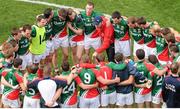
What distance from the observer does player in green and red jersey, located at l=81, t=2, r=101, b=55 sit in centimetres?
1484

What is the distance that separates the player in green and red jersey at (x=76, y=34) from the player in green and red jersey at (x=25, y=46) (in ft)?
4.82

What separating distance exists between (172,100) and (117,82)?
4.67ft

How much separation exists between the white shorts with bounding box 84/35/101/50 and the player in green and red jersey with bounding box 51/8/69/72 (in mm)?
625

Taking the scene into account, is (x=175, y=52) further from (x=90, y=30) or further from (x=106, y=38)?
(x=90, y=30)

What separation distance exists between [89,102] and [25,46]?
3160 millimetres

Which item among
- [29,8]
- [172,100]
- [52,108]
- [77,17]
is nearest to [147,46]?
[77,17]

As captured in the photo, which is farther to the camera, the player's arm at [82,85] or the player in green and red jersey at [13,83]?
the player in green and red jersey at [13,83]

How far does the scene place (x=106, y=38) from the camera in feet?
48.3

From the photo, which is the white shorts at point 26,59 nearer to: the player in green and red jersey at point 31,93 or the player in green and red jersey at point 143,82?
the player in green and red jersey at point 31,93

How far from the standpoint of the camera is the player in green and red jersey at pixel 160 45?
13.8 meters

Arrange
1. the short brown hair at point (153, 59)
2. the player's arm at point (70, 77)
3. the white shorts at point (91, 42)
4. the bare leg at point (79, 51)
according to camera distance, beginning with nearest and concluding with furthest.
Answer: the player's arm at point (70, 77) → the short brown hair at point (153, 59) → the white shorts at point (91, 42) → the bare leg at point (79, 51)

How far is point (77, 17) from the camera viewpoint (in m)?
14.8

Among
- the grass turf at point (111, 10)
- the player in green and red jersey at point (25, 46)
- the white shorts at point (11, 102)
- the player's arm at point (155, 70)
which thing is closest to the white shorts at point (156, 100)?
the player's arm at point (155, 70)

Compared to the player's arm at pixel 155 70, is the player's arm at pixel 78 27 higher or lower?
higher
